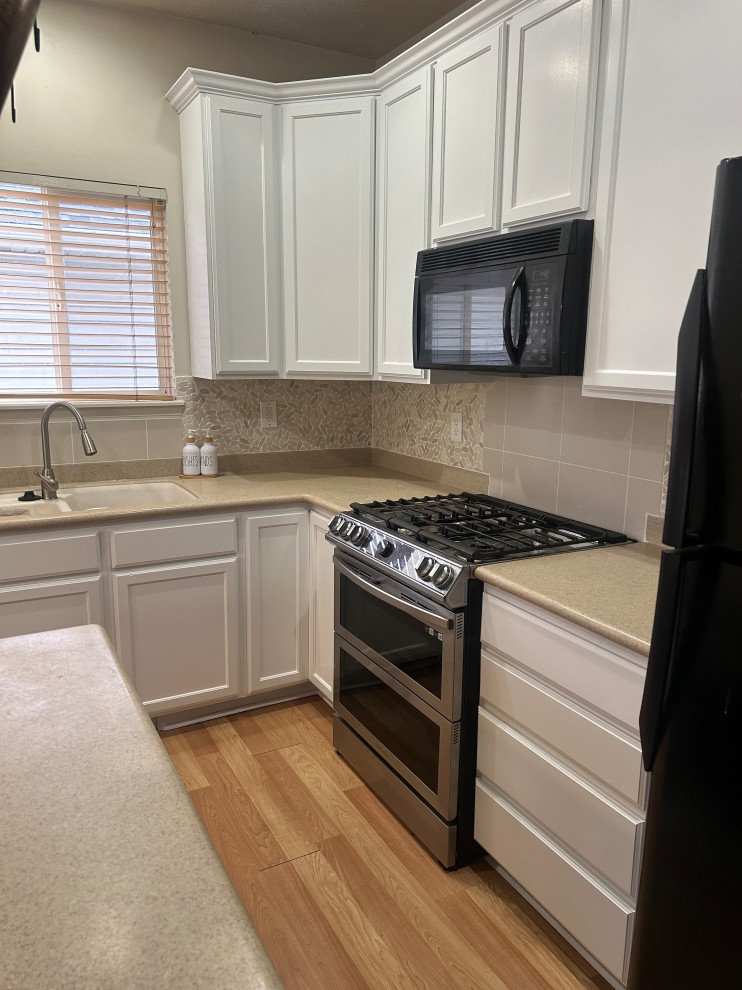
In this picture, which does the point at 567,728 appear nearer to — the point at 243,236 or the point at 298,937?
the point at 298,937

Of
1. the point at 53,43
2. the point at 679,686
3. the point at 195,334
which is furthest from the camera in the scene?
the point at 195,334

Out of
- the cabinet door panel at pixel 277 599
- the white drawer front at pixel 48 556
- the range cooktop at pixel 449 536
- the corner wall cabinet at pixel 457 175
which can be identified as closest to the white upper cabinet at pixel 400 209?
the corner wall cabinet at pixel 457 175

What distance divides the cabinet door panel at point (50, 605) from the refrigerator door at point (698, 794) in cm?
192

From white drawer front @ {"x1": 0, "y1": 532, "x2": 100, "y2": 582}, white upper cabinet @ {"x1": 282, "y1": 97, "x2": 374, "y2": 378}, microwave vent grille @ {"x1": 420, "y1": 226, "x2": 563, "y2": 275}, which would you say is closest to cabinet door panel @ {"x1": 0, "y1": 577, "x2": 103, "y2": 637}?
white drawer front @ {"x1": 0, "y1": 532, "x2": 100, "y2": 582}

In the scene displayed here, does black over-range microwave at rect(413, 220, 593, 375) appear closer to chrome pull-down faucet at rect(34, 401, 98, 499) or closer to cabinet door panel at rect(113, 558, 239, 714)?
cabinet door panel at rect(113, 558, 239, 714)

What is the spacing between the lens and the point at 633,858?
1515 millimetres

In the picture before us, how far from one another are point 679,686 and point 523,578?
0.64 meters

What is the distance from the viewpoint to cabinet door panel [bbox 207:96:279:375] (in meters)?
2.77

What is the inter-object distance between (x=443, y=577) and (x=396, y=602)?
244mm

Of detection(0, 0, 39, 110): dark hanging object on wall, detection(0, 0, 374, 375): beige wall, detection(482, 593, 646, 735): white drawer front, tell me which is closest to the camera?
detection(0, 0, 39, 110): dark hanging object on wall

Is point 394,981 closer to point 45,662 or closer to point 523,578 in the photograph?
point 523,578

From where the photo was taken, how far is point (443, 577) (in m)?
1.92

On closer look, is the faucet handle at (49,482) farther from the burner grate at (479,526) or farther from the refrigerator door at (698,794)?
the refrigerator door at (698,794)

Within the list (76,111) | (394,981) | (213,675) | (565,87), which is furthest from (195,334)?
(394,981)
